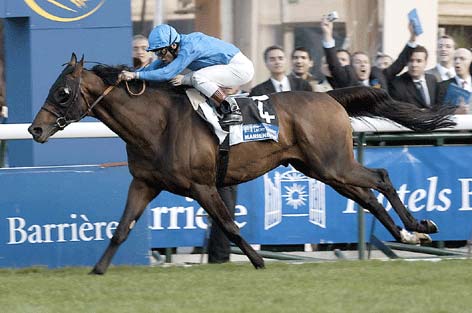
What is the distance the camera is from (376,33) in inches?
553

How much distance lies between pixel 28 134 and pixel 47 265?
38.2 inches

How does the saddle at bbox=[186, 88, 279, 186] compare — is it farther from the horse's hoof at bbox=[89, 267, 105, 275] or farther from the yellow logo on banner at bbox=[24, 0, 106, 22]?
the yellow logo on banner at bbox=[24, 0, 106, 22]

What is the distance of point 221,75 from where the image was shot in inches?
336

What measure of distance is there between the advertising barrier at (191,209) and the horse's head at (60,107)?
2.39 feet

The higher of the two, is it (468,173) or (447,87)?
(447,87)

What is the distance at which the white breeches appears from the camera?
27.4ft

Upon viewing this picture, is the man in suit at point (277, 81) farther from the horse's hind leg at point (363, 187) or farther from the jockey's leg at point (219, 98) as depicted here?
the jockey's leg at point (219, 98)

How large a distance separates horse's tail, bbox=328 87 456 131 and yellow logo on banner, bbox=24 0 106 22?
2.31m

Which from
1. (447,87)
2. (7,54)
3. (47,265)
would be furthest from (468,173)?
(7,54)

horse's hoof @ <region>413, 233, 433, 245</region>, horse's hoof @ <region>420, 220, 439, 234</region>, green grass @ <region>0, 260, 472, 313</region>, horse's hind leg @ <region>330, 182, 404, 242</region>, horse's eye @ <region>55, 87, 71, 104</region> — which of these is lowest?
green grass @ <region>0, 260, 472, 313</region>

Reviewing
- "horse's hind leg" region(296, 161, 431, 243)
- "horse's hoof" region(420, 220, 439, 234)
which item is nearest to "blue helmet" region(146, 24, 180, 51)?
"horse's hind leg" region(296, 161, 431, 243)

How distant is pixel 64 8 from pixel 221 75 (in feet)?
7.00

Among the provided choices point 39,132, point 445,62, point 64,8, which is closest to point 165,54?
point 39,132

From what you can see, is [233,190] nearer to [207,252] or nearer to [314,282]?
[207,252]
